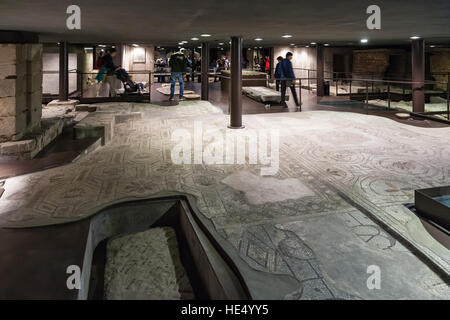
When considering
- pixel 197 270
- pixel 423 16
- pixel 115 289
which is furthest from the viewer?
pixel 423 16

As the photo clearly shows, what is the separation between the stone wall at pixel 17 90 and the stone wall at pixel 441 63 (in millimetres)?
14764

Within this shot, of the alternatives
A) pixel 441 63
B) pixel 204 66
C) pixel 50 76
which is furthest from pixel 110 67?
pixel 441 63

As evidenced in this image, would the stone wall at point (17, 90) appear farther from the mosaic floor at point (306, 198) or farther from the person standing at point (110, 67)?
the person standing at point (110, 67)

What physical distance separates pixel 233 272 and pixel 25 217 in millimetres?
2026

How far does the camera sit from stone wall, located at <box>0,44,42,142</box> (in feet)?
15.7

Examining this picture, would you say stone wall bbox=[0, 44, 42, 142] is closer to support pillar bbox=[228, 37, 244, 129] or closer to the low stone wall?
the low stone wall

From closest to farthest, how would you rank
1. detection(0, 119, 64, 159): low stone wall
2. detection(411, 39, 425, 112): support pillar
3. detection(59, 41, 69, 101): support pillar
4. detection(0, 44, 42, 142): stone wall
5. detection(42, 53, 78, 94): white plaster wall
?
detection(0, 119, 64, 159): low stone wall, detection(0, 44, 42, 142): stone wall, detection(411, 39, 425, 112): support pillar, detection(59, 41, 69, 101): support pillar, detection(42, 53, 78, 94): white plaster wall

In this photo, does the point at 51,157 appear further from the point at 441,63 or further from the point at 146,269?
the point at 441,63

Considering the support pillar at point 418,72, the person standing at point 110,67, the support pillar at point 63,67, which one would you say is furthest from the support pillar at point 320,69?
the support pillar at point 63,67

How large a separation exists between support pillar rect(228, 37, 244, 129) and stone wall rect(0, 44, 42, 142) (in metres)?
3.77

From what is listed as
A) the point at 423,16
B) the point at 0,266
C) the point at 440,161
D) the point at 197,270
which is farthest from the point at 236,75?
the point at 0,266

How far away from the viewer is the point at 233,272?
89.2 inches

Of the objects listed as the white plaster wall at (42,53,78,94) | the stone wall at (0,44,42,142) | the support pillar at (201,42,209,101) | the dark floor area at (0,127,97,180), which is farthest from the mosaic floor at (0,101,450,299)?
the white plaster wall at (42,53,78,94)
